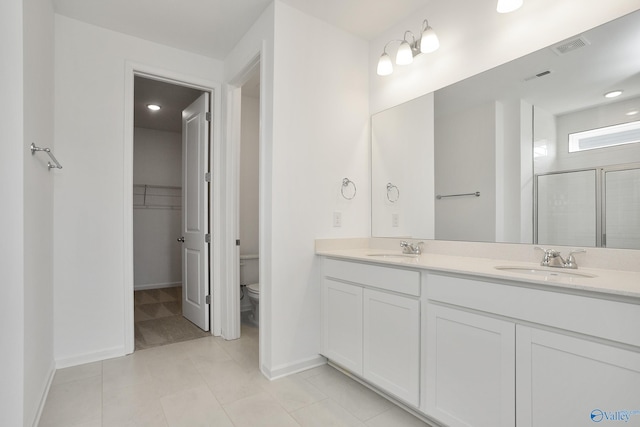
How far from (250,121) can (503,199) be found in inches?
116

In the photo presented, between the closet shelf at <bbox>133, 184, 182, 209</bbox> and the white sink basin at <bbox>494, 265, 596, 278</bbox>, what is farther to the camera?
the closet shelf at <bbox>133, 184, 182, 209</bbox>

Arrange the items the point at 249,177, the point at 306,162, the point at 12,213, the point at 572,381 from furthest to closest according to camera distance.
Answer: the point at 249,177 < the point at 306,162 < the point at 12,213 < the point at 572,381

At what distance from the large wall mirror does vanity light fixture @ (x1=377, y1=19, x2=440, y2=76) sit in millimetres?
278

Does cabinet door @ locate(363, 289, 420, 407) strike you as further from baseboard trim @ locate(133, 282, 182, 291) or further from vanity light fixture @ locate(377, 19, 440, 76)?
baseboard trim @ locate(133, 282, 182, 291)

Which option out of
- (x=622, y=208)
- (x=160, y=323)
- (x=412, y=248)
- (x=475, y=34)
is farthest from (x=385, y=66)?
(x=160, y=323)

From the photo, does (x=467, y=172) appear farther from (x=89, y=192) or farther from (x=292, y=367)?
(x=89, y=192)

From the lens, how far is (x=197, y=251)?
10.3ft

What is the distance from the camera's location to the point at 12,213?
52.8 inches

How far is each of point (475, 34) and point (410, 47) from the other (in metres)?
0.43

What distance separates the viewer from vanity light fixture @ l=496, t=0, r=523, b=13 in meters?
1.62

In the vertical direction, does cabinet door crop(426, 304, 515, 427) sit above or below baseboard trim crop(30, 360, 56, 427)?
above

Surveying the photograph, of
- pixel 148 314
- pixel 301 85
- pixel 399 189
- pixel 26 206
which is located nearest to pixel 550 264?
pixel 399 189

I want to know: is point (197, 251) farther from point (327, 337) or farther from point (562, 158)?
point (562, 158)

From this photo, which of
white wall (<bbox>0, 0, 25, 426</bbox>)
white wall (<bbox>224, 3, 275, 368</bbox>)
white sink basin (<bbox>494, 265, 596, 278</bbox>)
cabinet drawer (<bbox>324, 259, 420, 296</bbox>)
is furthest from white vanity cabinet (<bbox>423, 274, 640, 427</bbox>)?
white wall (<bbox>0, 0, 25, 426</bbox>)
